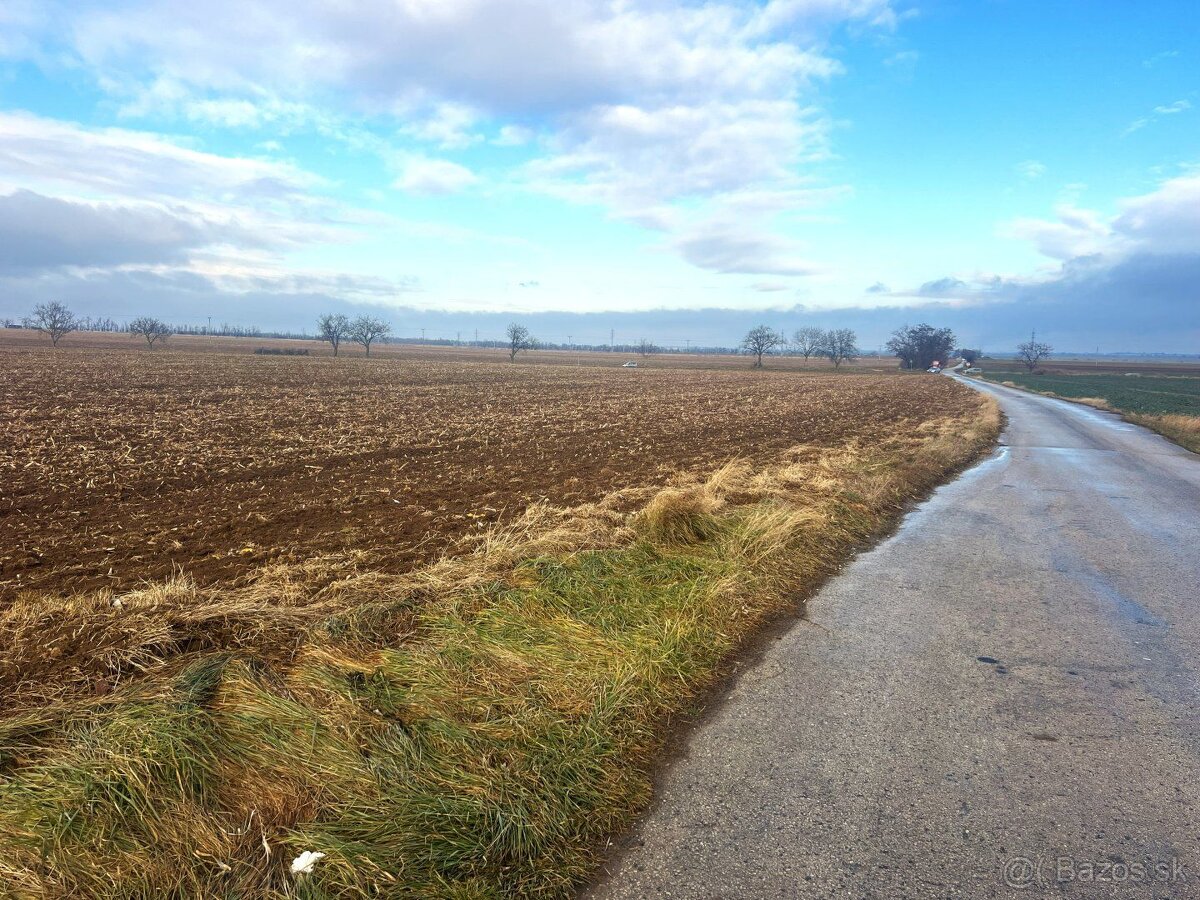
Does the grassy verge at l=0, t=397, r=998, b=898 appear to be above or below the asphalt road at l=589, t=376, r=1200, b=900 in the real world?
above

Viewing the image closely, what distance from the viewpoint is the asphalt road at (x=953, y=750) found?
10.3 feet

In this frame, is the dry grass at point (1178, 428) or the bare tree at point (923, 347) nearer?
the dry grass at point (1178, 428)

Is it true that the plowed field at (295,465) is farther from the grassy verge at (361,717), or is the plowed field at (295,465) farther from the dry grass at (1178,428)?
the dry grass at (1178,428)

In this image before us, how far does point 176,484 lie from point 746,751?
435 inches

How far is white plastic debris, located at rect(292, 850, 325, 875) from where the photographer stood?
293 cm

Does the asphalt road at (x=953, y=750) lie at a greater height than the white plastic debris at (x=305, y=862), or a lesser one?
lesser

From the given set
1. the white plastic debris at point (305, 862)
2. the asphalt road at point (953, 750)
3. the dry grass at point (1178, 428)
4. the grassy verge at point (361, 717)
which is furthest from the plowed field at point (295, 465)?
the dry grass at point (1178, 428)

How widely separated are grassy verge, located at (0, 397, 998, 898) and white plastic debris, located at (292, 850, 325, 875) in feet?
0.08

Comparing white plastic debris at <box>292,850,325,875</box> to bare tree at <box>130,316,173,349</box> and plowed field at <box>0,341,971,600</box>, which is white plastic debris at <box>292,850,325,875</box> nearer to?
plowed field at <box>0,341,971,600</box>

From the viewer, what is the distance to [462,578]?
21.7 ft

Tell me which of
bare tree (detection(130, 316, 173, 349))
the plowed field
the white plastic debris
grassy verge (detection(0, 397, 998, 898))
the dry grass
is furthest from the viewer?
bare tree (detection(130, 316, 173, 349))

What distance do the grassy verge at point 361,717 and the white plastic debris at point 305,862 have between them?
0.08ft

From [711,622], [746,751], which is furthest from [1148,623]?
[746,751]

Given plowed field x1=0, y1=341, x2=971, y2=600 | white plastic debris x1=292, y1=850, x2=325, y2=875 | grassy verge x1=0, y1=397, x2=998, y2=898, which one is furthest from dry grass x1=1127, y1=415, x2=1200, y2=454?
white plastic debris x1=292, y1=850, x2=325, y2=875
